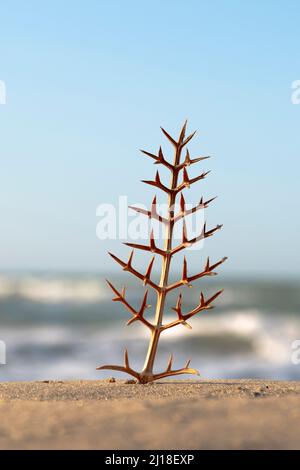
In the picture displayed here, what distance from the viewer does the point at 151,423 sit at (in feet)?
8.09

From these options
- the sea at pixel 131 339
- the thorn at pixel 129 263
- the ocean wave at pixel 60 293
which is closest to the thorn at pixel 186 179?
the thorn at pixel 129 263

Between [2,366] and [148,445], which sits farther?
[2,366]

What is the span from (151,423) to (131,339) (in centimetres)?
1157

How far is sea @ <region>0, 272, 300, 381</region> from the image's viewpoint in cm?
1105

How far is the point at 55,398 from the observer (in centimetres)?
308

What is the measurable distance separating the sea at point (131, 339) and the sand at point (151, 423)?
12.9ft

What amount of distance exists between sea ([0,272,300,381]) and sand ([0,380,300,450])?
12.9 ft

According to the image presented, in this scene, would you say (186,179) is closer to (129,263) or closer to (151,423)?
(129,263)

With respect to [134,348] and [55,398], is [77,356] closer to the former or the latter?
[134,348]

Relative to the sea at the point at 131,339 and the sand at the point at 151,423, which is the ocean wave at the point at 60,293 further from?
the sand at the point at 151,423

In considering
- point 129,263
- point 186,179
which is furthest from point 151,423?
point 186,179

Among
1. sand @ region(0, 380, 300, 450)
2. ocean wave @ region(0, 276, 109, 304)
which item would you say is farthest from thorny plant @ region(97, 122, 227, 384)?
ocean wave @ region(0, 276, 109, 304)
